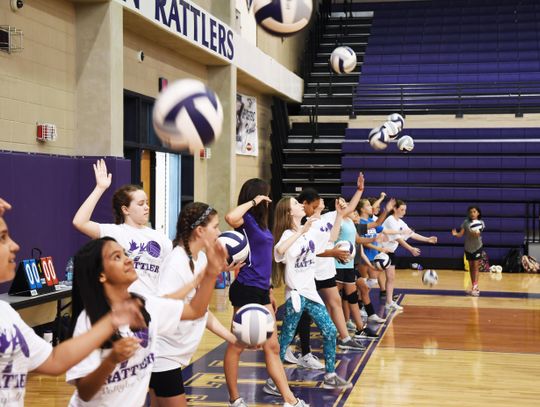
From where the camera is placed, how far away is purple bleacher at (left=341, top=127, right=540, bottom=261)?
19.1 m

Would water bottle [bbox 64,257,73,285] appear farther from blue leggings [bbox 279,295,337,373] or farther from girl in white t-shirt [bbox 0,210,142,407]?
girl in white t-shirt [bbox 0,210,142,407]

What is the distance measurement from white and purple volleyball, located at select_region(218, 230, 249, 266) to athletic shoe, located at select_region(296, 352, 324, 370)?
8.58ft

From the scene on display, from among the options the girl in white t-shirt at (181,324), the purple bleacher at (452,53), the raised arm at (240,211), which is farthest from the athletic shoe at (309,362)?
the purple bleacher at (452,53)

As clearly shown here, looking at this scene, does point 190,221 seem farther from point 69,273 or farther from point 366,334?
point 366,334

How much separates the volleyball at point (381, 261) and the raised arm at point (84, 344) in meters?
8.55

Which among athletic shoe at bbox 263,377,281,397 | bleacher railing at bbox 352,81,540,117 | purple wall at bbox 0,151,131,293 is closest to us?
athletic shoe at bbox 263,377,281,397

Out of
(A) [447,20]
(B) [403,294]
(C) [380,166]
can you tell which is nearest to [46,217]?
(B) [403,294]

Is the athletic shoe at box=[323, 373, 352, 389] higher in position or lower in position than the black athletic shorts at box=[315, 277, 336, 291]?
lower

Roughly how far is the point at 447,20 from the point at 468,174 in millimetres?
7300

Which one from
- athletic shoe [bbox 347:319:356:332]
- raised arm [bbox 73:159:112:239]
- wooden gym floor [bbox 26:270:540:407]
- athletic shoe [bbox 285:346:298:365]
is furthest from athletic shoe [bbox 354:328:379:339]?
raised arm [bbox 73:159:112:239]

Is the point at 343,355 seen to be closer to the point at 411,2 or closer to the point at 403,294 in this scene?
the point at 403,294

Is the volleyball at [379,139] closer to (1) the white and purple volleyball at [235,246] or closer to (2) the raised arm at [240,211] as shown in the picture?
(2) the raised arm at [240,211]

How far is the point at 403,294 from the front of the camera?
46.0ft

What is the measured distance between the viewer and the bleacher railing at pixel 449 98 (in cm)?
2025
